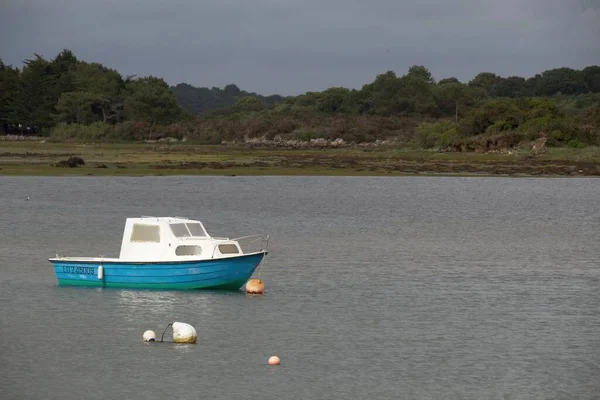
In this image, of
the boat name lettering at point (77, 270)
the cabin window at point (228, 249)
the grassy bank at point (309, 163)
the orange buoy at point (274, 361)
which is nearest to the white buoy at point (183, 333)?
the orange buoy at point (274, 361)

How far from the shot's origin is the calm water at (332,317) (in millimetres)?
21922

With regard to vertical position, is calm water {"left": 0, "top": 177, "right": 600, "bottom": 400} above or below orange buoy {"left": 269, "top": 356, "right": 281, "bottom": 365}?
below

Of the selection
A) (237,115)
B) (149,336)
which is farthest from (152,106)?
(149,336)

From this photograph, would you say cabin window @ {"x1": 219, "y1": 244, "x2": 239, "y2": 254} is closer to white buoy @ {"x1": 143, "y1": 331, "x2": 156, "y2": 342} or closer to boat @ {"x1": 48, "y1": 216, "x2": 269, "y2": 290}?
boat @ {"x1": 48, "y1": 216, "x2": 269, "y2": 290}

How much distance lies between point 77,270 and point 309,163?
2522 inches

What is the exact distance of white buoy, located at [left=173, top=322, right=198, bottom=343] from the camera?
24875 mm

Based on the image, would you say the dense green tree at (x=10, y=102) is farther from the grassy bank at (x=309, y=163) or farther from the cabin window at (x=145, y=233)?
the cabin window at (x=145, y=233)

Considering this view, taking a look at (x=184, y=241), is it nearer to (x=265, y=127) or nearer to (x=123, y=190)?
(x=123, y=190)

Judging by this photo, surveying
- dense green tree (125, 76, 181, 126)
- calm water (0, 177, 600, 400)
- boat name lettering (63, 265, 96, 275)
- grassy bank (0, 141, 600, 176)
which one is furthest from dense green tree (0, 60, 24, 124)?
boat name lettering (63, 265, 96, 275)

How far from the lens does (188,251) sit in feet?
A: 102

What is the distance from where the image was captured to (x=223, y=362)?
77.0 feet

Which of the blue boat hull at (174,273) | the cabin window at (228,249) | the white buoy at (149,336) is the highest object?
the cabin window at (228,249)

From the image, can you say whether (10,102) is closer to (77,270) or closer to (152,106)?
(152,106)

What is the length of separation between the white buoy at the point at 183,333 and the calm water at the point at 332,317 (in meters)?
0.23
